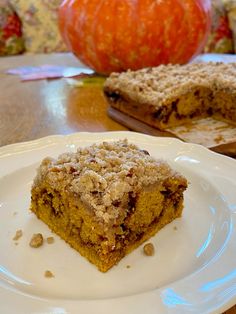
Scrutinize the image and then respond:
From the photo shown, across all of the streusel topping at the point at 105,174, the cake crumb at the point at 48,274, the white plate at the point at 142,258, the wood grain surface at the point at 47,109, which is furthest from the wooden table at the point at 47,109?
the cake crumb at the point at 48,274

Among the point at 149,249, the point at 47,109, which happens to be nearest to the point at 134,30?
the point at 47,109

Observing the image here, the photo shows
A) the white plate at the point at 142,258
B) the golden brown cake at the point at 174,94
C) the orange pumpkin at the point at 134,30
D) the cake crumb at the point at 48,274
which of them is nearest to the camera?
the white plate at the point at 142,258

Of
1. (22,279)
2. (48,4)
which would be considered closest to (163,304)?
(22,279)

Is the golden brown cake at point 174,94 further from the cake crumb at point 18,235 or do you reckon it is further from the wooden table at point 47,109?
the cake crumb at point 18,235

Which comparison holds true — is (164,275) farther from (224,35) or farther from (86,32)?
(224,35)

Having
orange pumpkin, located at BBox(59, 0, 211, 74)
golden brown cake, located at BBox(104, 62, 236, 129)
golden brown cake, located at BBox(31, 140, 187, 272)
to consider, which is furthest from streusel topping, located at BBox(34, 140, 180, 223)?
orange pumpkin, located at BBox(59, 0, 211, 74)
